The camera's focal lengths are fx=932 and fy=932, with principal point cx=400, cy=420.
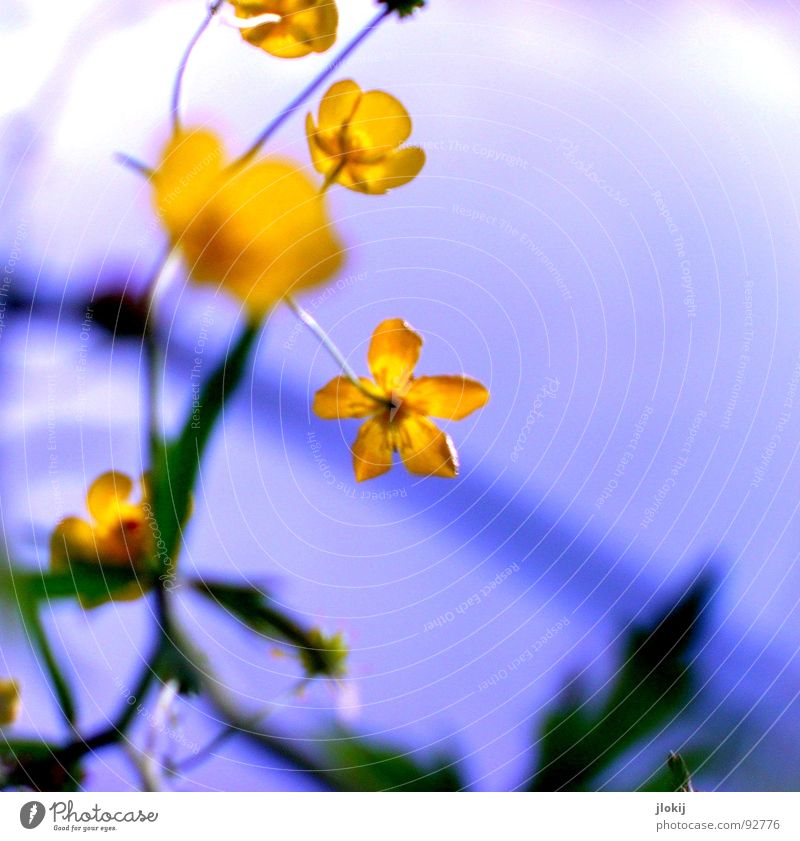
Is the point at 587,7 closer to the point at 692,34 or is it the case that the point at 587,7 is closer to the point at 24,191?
the point at 692,34

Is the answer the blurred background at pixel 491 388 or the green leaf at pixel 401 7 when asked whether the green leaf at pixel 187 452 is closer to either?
the blurred background at pixel 491 388

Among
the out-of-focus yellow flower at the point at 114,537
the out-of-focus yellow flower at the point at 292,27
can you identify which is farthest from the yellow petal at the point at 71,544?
the out-of-focus yellow flower at the point at 292,27

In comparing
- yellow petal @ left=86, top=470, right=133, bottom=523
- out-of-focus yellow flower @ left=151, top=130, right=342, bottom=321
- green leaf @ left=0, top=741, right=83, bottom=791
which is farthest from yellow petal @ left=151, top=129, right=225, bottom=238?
green leaf @ left=0, top=741, right=83, bottom=791

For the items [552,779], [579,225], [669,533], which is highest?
[579,225]

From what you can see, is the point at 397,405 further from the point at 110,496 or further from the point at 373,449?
the point at 110,496

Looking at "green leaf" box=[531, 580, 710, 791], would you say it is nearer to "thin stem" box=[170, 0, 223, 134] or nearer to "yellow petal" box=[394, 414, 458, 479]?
"yellow petal" box=[394, 414, 458, 479]

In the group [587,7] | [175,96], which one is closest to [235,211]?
[175,96]
